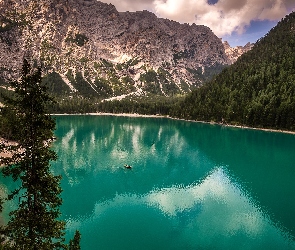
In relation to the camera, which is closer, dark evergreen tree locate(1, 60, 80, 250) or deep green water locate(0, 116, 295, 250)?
dark evergreen tree locate(1, 60, 80, 250)

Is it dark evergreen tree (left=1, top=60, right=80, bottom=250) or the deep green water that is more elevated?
dark evergreen tree (left=1, top=60, right=80, bottom=250)

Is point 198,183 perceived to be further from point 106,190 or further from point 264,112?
point 264,112

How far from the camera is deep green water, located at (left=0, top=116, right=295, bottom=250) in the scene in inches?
2023

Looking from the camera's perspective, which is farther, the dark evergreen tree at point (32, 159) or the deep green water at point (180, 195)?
the deep green water at point (180, 195)

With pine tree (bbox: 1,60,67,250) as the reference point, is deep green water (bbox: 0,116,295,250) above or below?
below

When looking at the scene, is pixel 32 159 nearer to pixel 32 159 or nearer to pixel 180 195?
pixel 32 159

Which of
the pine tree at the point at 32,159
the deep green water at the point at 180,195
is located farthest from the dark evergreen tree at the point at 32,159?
the deep green water at the point at 180,195

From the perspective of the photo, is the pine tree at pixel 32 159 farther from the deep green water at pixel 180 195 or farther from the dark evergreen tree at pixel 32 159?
the deep green water at pixel 180 195

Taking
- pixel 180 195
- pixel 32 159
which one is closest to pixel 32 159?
pixel 32 159

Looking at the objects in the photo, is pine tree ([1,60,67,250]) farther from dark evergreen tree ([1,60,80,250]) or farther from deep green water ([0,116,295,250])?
deep green water ([0,116,295,250])

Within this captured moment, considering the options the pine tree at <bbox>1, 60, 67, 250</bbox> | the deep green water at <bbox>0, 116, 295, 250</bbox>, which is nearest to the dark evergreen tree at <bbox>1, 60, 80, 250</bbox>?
the pine tree at <bbox>1, 60, 67, 250</bbox>

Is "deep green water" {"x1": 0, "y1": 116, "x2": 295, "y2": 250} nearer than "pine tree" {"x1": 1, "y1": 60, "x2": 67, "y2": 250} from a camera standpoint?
No

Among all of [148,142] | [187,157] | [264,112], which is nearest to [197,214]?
[187,157]

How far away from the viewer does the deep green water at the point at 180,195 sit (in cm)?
5138
